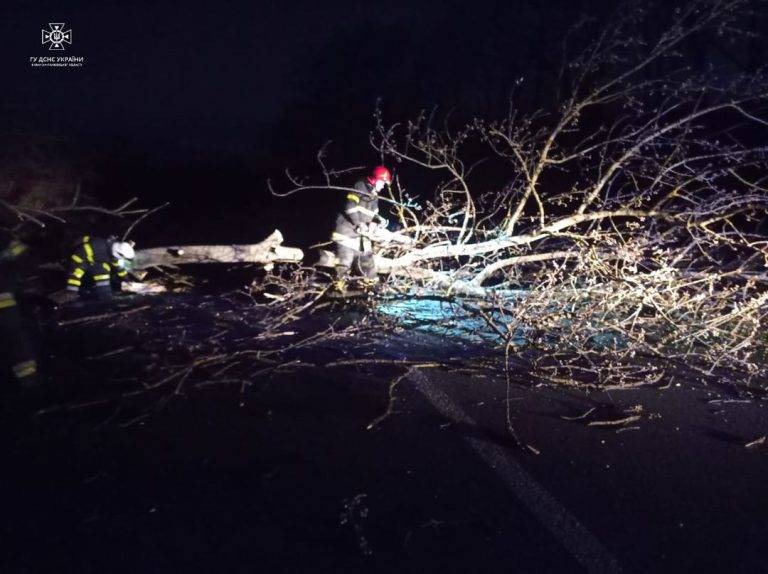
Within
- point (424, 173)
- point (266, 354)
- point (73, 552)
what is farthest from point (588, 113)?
point (73, 552)

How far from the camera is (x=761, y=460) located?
3016 millimetres

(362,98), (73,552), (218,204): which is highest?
(362,98)

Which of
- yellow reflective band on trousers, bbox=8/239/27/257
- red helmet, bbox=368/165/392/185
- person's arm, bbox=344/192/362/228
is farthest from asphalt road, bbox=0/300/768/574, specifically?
red helmet, bbox=368/165/392/185

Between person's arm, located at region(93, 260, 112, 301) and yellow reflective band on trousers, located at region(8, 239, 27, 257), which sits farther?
person's arm, located at region(93, 260, 112, 301)

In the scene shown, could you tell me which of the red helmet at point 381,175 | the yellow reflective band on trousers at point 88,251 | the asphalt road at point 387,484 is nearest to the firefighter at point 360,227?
the red helmet at point 381,175

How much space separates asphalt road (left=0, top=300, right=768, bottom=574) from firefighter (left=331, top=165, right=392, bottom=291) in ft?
8.85

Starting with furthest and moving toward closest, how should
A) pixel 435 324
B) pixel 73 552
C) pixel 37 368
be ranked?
pixel 435 324, pixel 37 368, pixel 73 552

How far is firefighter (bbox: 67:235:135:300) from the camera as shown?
639 centimetres

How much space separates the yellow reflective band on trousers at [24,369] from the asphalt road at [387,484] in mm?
557

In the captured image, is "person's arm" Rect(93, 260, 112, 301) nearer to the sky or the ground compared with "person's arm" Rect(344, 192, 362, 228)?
nearer to the ground

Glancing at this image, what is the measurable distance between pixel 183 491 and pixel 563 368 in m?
3.13

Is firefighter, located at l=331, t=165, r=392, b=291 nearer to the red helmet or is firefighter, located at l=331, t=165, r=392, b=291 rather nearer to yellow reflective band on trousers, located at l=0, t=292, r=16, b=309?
the red helmet

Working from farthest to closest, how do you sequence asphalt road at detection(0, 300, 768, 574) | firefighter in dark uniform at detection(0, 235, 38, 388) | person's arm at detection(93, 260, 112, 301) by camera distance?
person's arm at detection(93, 260, 112, 301) < firefighter in dark uniform at detection(0, 235, 38, 388) < asphalt road at detection(0, 300, 768, 574)

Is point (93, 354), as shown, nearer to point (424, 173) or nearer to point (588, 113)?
point (424, 173)
